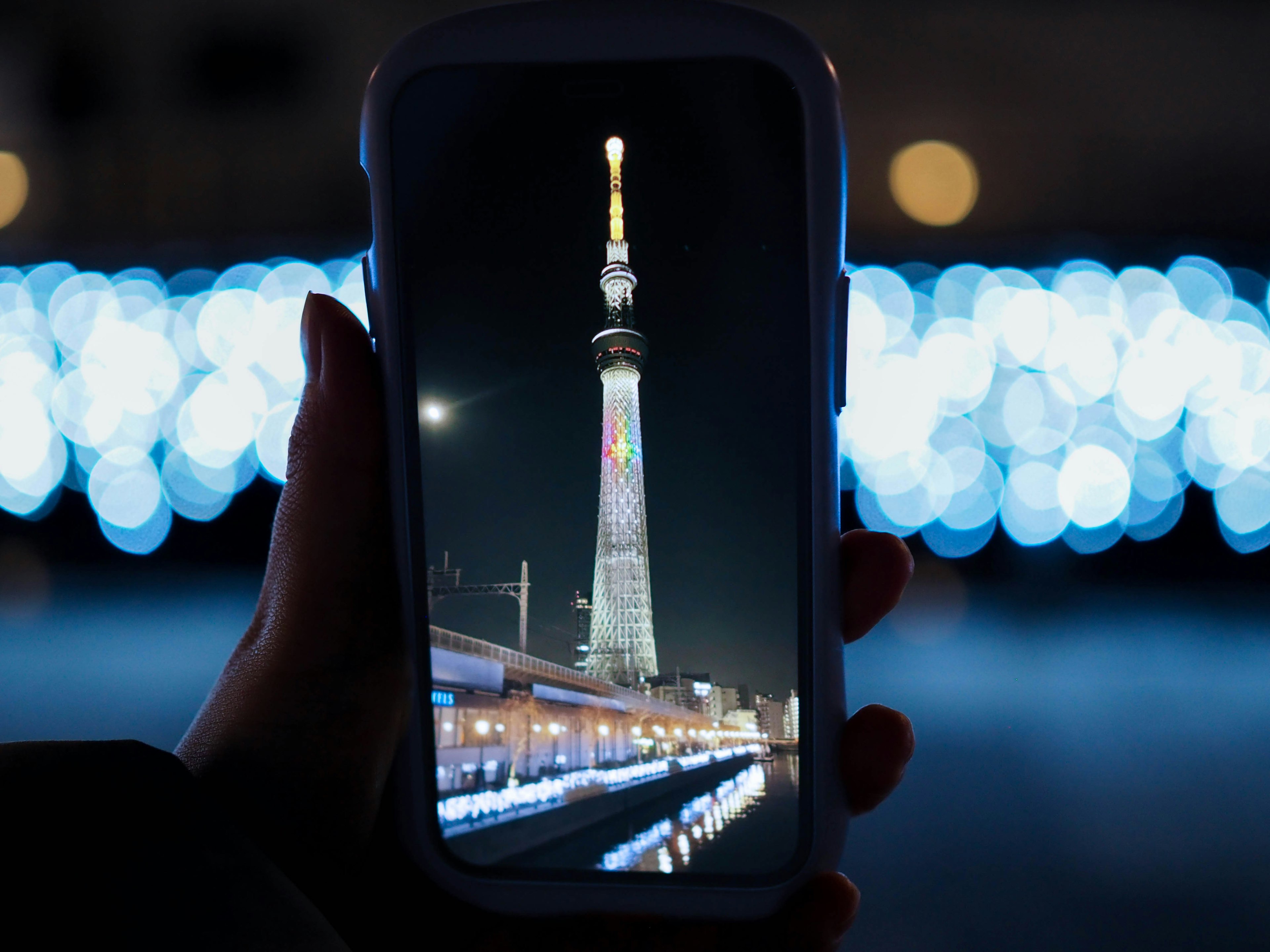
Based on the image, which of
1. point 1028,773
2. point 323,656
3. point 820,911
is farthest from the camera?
point 1028,773

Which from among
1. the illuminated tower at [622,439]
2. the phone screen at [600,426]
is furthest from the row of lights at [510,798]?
the illuminated tower at [622,439]

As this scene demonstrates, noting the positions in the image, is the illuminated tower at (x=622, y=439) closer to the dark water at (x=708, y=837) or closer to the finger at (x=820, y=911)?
the dark water at (x=708, y=837)

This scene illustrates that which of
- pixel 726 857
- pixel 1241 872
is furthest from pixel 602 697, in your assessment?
pixel 1241 872

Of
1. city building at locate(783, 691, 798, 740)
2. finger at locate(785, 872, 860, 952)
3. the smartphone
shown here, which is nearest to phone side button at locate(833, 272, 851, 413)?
the smartphone

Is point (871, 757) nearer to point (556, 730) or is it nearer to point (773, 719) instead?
point (773, 719)

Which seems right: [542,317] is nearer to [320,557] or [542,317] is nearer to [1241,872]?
[320,557]

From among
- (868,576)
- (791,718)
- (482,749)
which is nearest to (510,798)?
(482,749)
